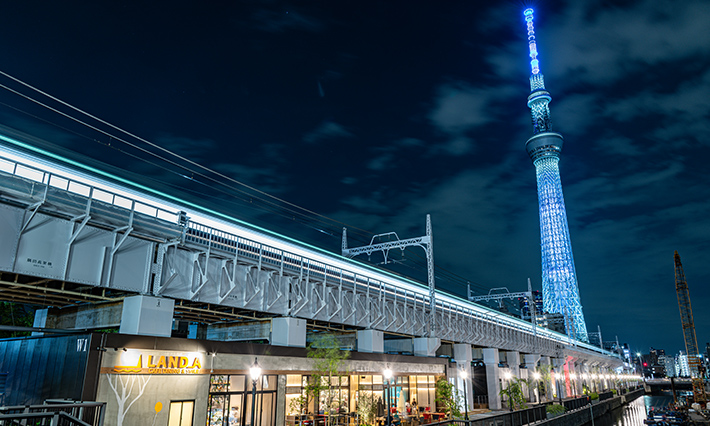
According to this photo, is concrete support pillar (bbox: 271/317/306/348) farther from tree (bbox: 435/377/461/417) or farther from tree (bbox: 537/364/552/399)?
tree (bbox: 537/364/552/399)

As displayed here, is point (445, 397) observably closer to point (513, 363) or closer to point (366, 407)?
point (366, 407)

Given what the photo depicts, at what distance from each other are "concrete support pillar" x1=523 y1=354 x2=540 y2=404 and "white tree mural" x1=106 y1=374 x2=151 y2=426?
2351 inches

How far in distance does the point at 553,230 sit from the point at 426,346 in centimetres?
15013

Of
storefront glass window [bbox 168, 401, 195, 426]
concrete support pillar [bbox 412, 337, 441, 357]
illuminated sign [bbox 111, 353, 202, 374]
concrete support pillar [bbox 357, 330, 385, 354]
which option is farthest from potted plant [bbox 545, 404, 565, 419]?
illuminated sign [bbox 111, 353, 202, 374]

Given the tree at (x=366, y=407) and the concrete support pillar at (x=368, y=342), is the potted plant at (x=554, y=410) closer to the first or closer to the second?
the concrete support pillar at (x=368, y=342)

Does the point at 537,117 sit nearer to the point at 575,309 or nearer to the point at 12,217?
the point at 575,309

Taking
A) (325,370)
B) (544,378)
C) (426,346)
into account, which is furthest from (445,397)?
(544,378)

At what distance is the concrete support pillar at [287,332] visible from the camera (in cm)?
3097

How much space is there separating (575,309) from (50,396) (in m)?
184

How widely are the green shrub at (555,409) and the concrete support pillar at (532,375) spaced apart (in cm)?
2623

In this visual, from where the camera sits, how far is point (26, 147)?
25594mm

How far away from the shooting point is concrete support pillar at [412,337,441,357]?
147 feet

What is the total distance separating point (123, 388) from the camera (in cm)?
2023

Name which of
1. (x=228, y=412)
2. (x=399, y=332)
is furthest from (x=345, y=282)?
(x=228, y=412)
